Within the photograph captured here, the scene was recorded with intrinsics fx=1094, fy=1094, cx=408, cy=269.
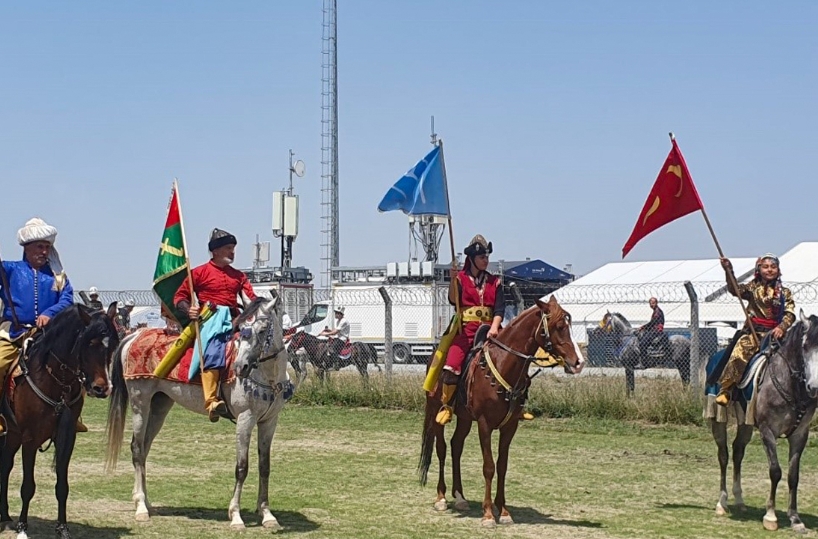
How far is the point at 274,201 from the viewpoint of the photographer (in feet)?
159

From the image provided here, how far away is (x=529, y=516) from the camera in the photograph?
1007 centimetres

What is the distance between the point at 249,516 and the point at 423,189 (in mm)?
3849

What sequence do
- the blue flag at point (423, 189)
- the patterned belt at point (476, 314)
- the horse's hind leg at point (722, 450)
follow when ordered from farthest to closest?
the blue flag at point (423, 189) < the horse's hind leg at point (722, 450) < the patterned belt at point (476, 314)

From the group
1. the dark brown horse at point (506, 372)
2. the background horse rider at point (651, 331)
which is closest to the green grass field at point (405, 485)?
the dark brown horse at point (506, 372)

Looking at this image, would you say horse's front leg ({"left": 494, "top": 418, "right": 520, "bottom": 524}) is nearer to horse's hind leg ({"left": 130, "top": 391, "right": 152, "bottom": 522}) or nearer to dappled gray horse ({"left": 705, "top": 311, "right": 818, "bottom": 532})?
dappled gray horse ({"left": 705, "top": 311, "right": 818, "bottom": 532})

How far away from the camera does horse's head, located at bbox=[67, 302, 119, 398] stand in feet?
26.8

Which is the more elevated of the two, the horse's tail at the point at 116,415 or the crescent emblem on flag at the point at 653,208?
the crescent emblem on flag at the point at 653,208

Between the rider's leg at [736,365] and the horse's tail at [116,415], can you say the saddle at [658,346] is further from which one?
the horse's tail at [116,415]

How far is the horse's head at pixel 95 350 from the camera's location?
8.18 metres

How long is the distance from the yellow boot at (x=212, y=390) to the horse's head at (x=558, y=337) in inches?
111

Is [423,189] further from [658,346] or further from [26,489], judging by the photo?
[658,346]

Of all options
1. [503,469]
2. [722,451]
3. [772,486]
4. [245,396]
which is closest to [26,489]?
[245,396]

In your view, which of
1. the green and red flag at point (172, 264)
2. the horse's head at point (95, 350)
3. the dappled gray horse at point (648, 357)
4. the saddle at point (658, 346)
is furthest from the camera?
the saddle at point (658, 346)

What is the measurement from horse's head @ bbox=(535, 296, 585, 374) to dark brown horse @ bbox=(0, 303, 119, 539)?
3643 mm
